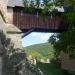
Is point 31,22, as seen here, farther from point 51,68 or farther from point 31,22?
point 51,68

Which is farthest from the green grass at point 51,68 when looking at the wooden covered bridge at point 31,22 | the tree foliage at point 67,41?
the tree foliage at point 67,41

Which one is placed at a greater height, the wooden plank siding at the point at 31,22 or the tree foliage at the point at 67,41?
the tree foliage at the point at 67,41

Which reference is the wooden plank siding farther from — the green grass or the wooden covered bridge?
the green grass

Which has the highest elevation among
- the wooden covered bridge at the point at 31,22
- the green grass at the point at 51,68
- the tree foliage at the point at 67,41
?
the tree foliage at the point at 67,41

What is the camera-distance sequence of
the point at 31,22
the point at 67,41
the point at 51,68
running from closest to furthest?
1. the point at 67,41
2. the point at 51,68
3. the point at 31,22

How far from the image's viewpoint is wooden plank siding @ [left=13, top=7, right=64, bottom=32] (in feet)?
90.9

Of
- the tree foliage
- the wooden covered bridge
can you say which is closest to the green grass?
the wooden covered bridge

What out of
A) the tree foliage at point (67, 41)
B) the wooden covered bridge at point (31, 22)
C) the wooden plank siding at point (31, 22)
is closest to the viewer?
the tree foliage at point (67, 41)

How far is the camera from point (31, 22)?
28.8 metres

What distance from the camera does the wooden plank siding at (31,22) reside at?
27.7 metres

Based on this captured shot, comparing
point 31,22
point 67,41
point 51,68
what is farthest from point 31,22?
point 67,41

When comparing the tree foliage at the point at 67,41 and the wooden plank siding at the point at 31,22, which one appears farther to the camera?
the wooden plank siding at the point at 31,22

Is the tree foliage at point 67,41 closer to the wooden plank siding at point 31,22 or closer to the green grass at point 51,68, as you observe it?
the green grass at point 51,68

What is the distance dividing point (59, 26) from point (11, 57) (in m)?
22.1
